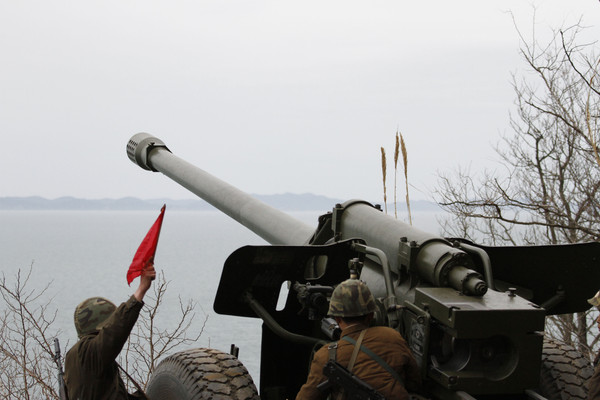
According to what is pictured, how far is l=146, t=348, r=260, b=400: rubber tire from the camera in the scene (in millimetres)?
4078

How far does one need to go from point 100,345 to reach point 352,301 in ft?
4.08

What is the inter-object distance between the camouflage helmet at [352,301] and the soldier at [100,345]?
955 mm

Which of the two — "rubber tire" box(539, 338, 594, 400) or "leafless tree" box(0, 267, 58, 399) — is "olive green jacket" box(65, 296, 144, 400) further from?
"rubber tire" box(539, 338, 594, 400)

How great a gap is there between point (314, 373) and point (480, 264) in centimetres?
142

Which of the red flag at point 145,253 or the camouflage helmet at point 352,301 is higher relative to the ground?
the red flag at point 145,253

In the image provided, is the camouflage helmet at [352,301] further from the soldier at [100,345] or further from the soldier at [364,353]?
the soldier at [100,345]

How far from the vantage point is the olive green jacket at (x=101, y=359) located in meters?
3.48

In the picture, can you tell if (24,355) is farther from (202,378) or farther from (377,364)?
(377,364)

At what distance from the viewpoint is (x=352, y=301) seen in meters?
3.54

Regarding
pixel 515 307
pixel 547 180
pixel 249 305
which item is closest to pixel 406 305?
pixel 515 307

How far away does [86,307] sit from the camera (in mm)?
3740

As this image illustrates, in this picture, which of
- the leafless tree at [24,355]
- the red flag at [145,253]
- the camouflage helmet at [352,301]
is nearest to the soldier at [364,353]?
the camouflage helmet at [352,301]

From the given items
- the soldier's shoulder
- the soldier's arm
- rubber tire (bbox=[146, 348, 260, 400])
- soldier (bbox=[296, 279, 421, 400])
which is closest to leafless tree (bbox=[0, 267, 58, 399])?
rubber tire (bbox=[146, 348, 260, 400])

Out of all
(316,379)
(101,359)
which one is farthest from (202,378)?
(316,379)
